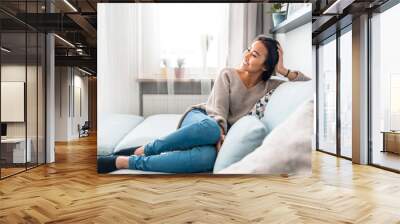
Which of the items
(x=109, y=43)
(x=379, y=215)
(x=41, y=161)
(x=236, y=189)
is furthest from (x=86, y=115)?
(x=379, y=215)

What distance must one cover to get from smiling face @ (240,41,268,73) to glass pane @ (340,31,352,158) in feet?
10.2

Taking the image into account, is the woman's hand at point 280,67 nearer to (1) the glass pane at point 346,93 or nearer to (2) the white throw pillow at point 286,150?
(2) the white throw pillow at point 286,150

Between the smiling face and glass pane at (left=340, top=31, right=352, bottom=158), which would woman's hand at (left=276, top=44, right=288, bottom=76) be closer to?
the smiling face

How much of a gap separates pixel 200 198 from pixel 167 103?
148cm

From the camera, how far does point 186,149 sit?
517cm

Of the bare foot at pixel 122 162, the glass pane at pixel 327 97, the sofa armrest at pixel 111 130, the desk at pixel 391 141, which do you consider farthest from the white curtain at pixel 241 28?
the glass pane at pixel 327 97

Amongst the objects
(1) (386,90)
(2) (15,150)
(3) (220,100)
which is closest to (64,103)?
(2) (15,150)

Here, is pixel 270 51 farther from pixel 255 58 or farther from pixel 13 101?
pixel 13 101

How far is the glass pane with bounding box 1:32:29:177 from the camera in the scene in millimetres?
5523

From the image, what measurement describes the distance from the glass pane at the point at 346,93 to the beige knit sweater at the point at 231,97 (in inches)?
115

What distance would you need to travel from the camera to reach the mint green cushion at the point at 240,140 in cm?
506

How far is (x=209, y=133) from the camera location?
5.12m

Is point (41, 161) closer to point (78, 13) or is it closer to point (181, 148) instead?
point (78, 13)

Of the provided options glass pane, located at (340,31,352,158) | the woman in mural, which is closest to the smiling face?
the woman in mural
